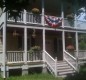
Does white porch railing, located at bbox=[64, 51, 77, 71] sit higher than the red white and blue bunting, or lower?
lower

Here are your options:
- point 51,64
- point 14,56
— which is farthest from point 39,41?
point 14,56

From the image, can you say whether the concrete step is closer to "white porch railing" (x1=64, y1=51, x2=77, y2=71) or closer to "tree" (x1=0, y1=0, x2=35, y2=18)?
"white porch railing" (x1=64, y1=51, x2=77, y2=71)

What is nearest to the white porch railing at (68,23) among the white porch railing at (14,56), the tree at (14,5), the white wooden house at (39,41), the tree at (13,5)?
the white wooden house at (39,41)

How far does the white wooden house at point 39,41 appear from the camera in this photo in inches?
914

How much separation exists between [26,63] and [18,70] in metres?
1.29

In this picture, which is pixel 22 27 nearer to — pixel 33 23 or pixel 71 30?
pixel 33 23

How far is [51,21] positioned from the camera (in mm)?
26359

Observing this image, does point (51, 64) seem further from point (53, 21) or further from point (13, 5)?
point (13, 5)

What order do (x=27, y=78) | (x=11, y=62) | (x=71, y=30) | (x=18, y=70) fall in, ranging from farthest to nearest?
1. (x=71, y=30)
2. (x=18, y=70)
3. (x=11, y=62)
4. (x=27, y=78)

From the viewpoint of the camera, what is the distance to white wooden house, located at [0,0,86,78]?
23.2m

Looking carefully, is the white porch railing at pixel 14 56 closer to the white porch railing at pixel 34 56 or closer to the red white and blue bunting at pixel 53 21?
the white porch railing at pixel 34 56

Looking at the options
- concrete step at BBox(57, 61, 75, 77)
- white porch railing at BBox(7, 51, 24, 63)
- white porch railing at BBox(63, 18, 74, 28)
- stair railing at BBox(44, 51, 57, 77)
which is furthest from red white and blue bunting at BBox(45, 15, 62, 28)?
white porch railing at BBox(7, 51, 24, 63)

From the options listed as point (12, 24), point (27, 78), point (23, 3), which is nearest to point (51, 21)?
point (12, 24)

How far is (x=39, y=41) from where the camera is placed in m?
29.1
